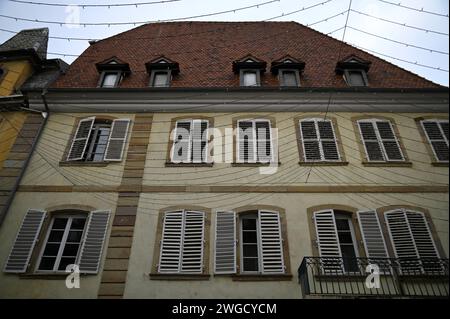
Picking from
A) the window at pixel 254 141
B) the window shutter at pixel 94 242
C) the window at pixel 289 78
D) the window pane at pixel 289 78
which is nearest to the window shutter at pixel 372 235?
the window at pixel 254 141

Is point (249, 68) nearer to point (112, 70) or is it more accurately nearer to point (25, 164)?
point (112, 70)

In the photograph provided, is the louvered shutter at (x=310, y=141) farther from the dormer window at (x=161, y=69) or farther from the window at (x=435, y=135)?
the dormer window at (x=161, y=69)

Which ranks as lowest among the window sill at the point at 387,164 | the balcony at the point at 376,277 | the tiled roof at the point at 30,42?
the balcony at the point at 376,277

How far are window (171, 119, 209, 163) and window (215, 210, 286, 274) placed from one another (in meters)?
1.93

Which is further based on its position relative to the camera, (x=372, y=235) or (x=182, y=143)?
(x=182, y=143)

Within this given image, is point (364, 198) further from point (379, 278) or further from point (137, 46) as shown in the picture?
point (137, 46)

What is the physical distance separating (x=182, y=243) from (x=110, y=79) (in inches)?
268

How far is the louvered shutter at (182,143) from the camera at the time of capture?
10.2 metres

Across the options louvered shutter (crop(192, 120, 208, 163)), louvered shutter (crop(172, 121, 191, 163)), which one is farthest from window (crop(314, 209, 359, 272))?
louvered shutter (crop(172, 121, 191, 163))

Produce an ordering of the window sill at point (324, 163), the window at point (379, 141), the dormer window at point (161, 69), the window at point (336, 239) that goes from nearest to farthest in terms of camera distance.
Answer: the window at point (336, 239) → the window sill at point (324, 163) → the window at point (379, 141) → the dormer window at point (161, 69)

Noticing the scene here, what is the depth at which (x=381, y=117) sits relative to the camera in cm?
1108

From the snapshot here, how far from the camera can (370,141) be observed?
34.4 ft

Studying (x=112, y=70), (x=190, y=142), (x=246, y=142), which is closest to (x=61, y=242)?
(x=190, y=142)

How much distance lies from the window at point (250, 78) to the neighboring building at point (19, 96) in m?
6.40
